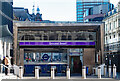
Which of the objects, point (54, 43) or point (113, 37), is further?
point (113, 37)

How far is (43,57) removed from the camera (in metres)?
25.7

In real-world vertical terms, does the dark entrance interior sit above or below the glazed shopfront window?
below

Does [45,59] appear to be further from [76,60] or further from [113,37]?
[113,37]

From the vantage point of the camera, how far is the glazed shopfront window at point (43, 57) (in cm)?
2544

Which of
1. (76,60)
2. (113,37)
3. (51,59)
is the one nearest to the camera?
(51,59)

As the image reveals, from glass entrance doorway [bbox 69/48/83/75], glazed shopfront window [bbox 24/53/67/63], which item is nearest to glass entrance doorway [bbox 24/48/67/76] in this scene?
glazed shopfront window [bbox 24/53/67/63]

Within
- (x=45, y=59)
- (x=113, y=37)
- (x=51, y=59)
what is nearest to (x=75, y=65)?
(x=51, y=59)

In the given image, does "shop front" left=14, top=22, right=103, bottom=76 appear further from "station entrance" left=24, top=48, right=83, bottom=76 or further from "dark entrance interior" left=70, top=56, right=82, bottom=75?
"dark entrance interior" left=70, top=56, right=82, bottom=75

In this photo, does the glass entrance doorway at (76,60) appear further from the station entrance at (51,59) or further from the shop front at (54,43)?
the shop front at (54,43)

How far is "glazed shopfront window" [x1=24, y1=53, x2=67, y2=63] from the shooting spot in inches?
1001

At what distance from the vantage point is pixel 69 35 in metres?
26.0

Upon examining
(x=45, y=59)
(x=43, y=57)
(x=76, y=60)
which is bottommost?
(x=76, y=60)

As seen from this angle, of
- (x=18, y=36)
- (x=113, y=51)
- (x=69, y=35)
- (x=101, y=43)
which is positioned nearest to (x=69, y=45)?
(x=69, y=35)

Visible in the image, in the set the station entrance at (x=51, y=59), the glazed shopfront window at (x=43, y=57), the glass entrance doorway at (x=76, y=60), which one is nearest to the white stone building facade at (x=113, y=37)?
the glass entrance doorway at (x=76, y=60)
